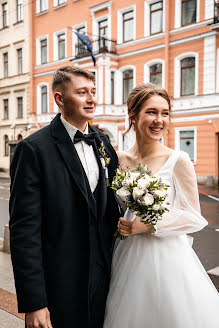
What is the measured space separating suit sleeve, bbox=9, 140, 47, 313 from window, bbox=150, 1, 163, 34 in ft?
60.8

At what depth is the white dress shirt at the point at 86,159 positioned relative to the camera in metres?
2.13

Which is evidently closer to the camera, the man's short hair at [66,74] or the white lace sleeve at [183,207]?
the man's short hair at [66,74]

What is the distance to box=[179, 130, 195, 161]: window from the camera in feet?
58.2

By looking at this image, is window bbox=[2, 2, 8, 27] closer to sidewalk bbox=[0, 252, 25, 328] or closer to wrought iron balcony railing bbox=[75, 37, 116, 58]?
wrought iron balcony railing bbox=[75, 37, 116, 58]

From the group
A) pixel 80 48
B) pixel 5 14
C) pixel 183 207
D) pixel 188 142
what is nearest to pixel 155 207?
pixel 183 207

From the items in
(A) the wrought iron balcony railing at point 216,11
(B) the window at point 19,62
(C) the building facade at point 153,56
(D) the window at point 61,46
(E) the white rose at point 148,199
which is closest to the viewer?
(E) the white rose at point 148,199

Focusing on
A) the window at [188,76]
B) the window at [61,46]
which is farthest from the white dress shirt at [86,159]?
the window at [61,46]

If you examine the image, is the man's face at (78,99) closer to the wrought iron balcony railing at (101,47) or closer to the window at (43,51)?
the wrought iron balcony railing at (101,47)

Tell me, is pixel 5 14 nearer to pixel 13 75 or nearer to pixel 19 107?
pixel 13 75

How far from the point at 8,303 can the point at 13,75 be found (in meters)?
26.0

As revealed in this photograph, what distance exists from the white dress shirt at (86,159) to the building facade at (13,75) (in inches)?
955

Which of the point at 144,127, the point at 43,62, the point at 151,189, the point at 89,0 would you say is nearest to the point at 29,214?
the point at 151,189

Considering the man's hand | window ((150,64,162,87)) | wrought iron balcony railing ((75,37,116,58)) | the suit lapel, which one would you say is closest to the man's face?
the suit lapel

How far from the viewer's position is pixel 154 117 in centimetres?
235
